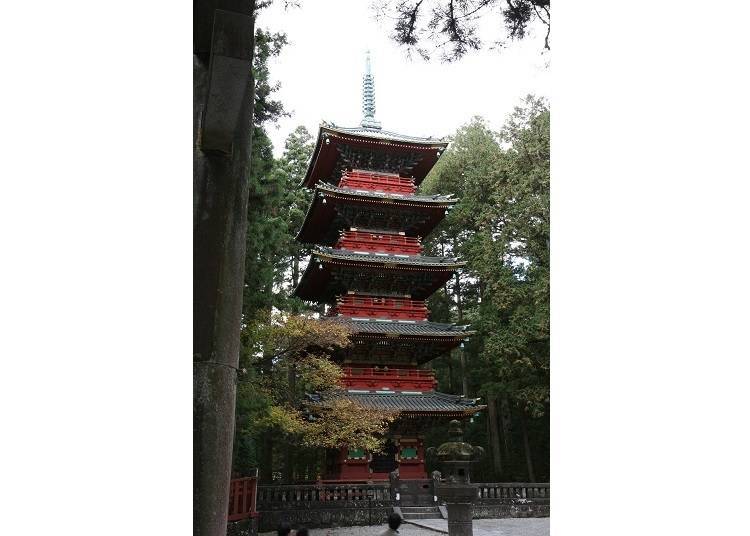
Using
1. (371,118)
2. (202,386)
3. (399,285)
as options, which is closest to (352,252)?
(399,285)

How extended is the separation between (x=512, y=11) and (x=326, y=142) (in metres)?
11.7

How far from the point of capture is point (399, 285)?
13.3 m

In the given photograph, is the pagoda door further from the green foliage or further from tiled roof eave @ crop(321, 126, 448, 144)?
tiled roof eave @ crop(321, 126, 448, 144)

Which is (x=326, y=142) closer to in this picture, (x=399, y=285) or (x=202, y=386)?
(x=399, y=285)

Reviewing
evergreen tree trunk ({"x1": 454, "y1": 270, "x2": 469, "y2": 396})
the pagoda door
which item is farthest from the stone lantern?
evergreen tree trunk ({"x1": 454, "y1": 270, "x2": 469, "y2": 396})

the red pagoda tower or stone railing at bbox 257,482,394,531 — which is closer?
stone railing at bbox 257,482,394,531

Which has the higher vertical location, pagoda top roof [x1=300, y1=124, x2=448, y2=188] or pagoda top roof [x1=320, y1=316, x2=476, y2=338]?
pagoda top roof [x1=300, y1=124, x2=448, y2=188]

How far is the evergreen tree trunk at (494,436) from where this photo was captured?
16172 millimetres

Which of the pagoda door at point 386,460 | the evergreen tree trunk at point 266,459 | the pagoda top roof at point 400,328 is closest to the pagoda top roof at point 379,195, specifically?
the pagoda top roof at point 400,328

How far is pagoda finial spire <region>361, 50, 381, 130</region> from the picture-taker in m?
14.6

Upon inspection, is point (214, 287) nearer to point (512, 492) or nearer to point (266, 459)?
point (512, 492)

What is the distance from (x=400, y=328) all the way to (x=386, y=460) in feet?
8.28

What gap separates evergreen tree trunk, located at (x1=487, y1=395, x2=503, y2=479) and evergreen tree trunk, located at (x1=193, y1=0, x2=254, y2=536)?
52.8 feet

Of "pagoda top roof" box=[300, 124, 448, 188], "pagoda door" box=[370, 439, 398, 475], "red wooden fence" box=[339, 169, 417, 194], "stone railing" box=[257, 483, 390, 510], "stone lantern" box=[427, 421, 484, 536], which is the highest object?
"pagoda top roof" box=[300, 124, 448, 188]
